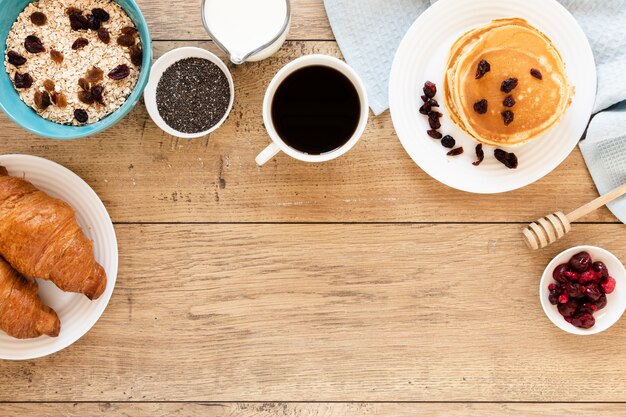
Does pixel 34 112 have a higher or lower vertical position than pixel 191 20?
lower

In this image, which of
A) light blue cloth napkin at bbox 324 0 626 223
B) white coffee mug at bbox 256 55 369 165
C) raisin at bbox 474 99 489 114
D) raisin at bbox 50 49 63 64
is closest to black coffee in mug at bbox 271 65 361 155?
white coffee mug at bbox 256 55 369 165

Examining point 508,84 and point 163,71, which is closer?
point 508,84

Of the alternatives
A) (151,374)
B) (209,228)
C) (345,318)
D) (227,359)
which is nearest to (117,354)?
(151,374)

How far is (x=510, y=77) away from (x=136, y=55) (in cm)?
73

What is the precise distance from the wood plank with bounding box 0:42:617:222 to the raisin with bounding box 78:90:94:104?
4.7 inches

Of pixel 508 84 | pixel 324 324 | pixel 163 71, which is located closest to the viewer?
pixel 508 84

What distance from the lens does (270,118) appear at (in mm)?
1136

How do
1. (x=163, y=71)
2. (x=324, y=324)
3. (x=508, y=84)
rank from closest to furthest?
(x=508, y=84) → (x=163, y=71) → (x=324, y=324)

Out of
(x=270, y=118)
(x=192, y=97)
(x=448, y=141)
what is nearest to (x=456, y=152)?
(x=448, y=141)

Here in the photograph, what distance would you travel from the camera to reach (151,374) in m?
1.30

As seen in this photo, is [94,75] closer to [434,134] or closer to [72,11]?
[72,11]

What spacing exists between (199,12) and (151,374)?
0.80m

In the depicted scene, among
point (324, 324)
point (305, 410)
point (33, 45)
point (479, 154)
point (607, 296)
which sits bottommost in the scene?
point (305, 410)

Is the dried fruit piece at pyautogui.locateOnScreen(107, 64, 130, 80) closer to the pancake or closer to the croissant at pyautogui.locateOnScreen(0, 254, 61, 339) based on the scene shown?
the croissant at pyautogui.locateOnScreen(0, 254, 61, 339)
